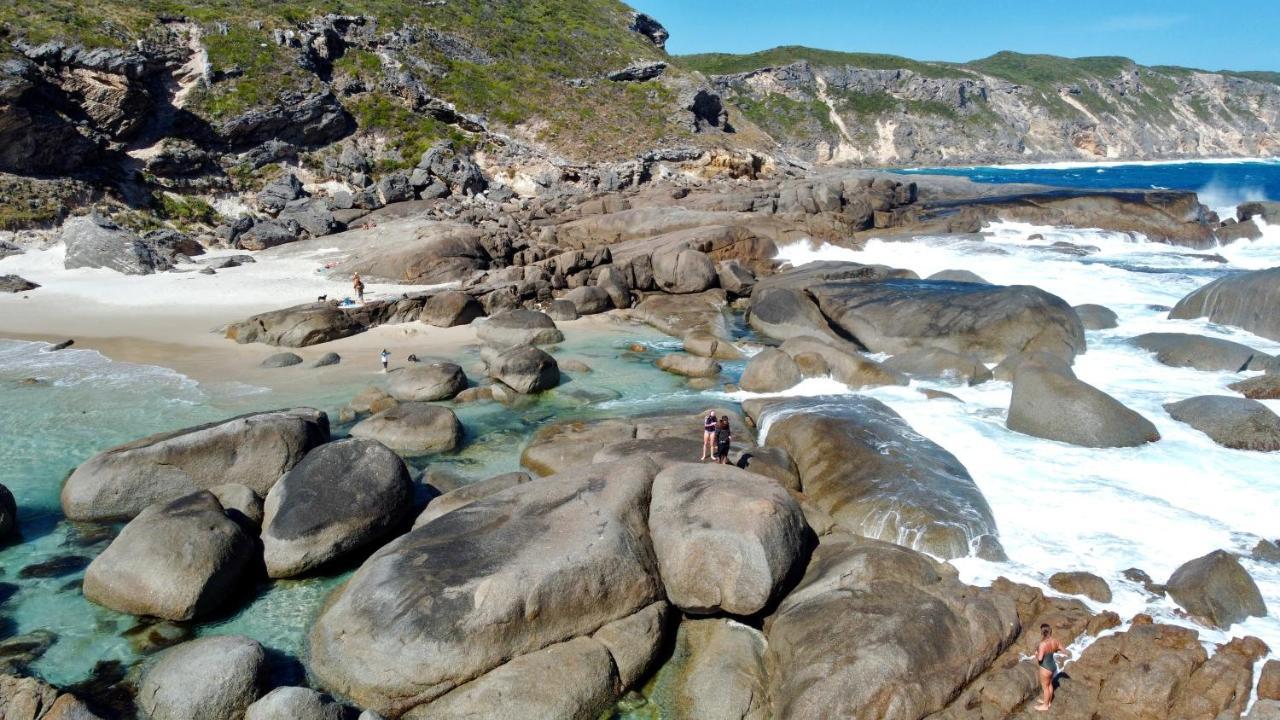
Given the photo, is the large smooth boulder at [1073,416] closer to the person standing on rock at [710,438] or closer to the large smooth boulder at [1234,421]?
the large smooth boulder at [1234,421]

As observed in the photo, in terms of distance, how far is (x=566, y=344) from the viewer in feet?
85.3

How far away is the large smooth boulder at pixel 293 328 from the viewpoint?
24625mm

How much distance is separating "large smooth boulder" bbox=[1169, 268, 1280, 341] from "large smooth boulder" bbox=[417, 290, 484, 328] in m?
25.0

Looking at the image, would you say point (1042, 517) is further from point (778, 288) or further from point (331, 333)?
point (331, 333)

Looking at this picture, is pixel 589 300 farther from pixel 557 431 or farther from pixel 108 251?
pixel 108 251

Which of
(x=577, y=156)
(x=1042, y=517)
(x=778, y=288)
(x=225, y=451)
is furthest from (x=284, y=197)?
(x=1042, y=517)

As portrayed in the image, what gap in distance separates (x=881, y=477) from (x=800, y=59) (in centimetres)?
15859

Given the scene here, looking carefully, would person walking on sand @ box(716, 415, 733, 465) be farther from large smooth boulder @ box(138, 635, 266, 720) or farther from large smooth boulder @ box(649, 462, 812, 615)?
large smooth boulder @ box(138, 635, 266, 720)

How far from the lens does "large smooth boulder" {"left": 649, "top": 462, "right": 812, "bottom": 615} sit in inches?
395

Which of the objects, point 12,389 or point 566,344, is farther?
point 566,344

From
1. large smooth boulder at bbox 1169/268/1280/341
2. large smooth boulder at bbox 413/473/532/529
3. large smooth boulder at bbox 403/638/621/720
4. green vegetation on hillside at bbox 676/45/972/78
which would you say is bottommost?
large smooth boulder at bbox 403/638/621/720

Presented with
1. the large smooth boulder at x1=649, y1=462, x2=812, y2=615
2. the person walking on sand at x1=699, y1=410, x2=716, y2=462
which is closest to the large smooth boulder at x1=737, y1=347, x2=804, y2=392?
the person walking on sand at x1=699, y1=410, x2=716, y2=462

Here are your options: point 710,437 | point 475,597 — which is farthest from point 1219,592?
point 475,597

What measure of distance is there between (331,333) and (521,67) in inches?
2007
